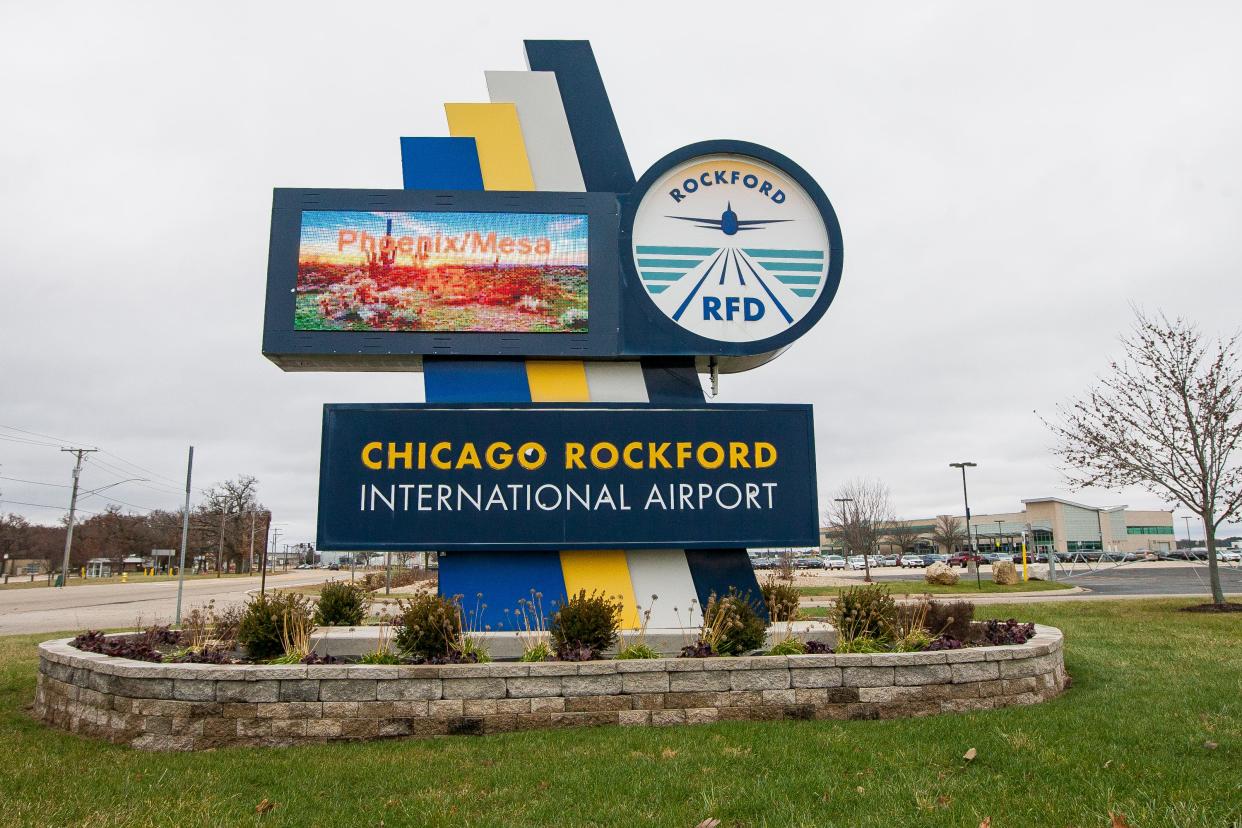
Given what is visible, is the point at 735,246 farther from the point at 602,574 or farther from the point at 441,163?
the point at 602,574

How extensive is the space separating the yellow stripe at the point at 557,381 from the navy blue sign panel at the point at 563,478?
0.49m

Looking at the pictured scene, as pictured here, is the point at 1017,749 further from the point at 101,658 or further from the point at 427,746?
the point at 101,658

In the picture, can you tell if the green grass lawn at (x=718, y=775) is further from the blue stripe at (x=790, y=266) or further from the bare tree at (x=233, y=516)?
the bare tree at (x=233, y=516)

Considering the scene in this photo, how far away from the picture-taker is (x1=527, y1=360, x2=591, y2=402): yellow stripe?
10.7m

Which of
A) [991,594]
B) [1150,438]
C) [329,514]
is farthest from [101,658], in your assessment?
[991,594]

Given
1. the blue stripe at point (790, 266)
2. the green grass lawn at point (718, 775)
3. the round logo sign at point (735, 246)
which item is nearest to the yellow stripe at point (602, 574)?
the green grass lawn at point (718, 775)

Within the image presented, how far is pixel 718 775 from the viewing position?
18.6 feet

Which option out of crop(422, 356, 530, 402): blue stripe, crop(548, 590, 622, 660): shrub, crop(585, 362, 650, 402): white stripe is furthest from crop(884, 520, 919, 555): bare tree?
A: crop(548, 590, 622, 660): shrub

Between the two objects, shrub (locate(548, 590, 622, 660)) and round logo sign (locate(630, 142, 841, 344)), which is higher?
round logo sign (locate(630, 142, 841, 344))

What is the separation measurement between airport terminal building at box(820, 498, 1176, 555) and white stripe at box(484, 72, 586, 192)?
81.4 metres

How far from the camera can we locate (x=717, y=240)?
11.1 meters

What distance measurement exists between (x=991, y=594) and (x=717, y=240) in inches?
838

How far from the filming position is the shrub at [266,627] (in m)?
8.50

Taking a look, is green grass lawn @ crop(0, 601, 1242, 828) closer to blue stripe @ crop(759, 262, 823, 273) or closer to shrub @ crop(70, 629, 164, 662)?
shrub @ crop(70, 629, 164, 662)
